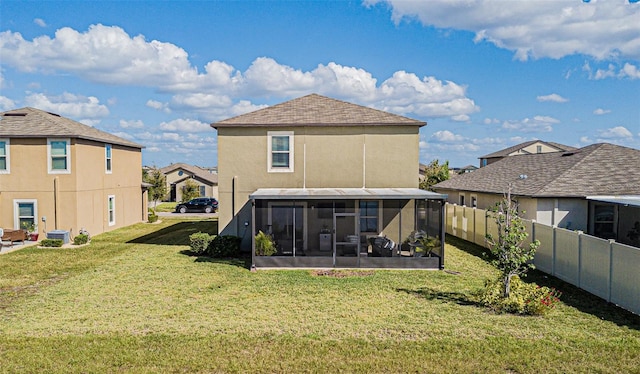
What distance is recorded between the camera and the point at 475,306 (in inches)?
431

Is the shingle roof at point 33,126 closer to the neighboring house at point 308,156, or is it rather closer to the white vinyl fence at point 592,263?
the neighboring house at point 308,156

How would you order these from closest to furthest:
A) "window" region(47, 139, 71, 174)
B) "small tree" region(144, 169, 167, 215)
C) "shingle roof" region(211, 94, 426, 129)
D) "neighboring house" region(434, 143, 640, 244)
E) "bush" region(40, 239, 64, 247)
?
"neighboring house" region(434, 143, 640, 244) < "shingle roof" region(211, 94, 426, 129) < "bush" region(40, 239, 64, 247) < "window" region(47, 139, 71, 174) < "small tree" region(144, 169, 167, 215)

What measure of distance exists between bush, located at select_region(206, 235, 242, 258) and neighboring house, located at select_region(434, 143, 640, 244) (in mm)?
10196

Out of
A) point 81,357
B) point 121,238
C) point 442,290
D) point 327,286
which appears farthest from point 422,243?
point 121,238

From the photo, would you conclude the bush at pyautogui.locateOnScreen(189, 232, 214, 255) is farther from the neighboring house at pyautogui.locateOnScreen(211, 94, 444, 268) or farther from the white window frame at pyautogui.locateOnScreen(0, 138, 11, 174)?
the white window frame at pyautogui.locateOnScreen(0, 138, 11, 174)

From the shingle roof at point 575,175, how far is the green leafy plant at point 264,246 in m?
8.92

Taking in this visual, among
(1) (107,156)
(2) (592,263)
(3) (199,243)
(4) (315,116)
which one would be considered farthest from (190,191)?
(2) (592,263)

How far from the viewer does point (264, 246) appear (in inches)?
622

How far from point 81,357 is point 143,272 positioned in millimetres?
7207

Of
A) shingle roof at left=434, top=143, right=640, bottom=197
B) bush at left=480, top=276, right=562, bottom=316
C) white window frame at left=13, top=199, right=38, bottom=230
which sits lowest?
bush at left=480, top=276, right=562, bottom=316

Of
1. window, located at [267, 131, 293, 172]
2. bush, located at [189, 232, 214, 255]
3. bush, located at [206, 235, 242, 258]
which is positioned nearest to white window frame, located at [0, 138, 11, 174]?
Answer: bush, located at [189, 232, 214, 255]

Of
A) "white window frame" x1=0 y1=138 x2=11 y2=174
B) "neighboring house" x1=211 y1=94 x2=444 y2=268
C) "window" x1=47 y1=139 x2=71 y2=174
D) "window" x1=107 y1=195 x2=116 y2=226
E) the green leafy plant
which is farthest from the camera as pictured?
"window" x1=107 y1=195 x2=116 y2=226

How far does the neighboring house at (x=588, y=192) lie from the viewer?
18.4 meters

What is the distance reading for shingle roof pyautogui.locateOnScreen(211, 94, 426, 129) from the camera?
1872 centimetres
